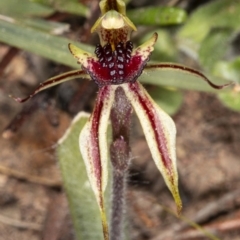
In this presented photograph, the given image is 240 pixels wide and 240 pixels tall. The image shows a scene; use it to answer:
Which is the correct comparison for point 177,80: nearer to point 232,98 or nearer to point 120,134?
point 232,98

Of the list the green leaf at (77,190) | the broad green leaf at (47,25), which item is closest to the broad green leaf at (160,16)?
the broad green leaf at (47,25)

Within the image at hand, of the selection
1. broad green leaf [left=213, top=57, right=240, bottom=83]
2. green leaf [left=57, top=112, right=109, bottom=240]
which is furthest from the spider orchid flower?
broad green leaf [left=213, top=57, right=240, bottom=83]

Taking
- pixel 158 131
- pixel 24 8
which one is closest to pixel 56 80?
pixel 158 131

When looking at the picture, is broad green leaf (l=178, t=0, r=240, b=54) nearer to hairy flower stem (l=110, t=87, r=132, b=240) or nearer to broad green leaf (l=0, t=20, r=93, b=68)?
broad green leaf (l=0, t=20, r=93, b=68)

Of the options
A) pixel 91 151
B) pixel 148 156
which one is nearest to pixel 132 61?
pixel 91 151

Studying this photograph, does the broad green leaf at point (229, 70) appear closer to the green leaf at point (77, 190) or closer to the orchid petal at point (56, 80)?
the green leaf at point (77, 190)

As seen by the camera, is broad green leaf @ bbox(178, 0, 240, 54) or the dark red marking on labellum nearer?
the dark red marking on labellum
